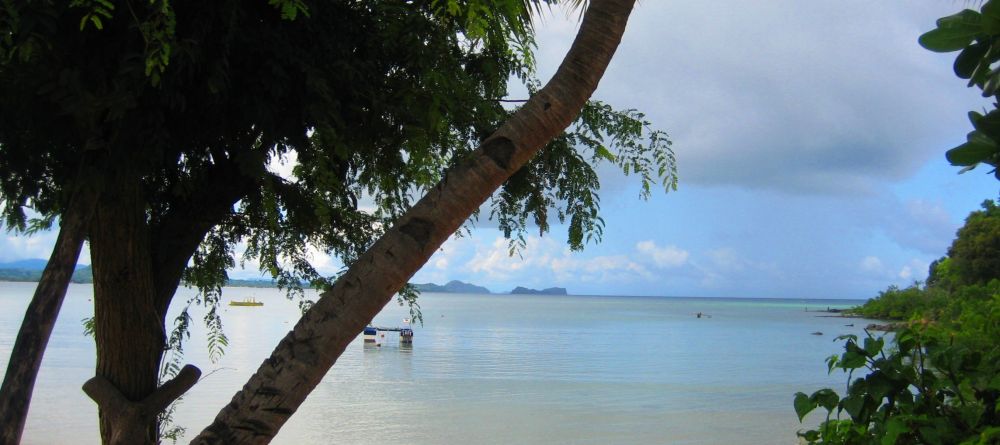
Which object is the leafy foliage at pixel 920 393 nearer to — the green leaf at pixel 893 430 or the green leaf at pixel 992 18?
the green leaf at pixel 893 430

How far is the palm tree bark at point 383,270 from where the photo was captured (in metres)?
2.71

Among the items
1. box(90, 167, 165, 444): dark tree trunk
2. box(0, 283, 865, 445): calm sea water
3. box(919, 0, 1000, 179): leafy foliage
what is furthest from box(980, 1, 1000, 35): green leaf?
box(0, 283, 865, 445): calm sea water

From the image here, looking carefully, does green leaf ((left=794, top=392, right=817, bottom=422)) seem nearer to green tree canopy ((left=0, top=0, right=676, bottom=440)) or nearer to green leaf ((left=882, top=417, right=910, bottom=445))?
green leaf ((left=882, top=417, right=910, bottom=445))

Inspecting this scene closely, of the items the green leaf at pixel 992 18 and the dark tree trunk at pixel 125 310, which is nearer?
the green leaf at pixel 992 18

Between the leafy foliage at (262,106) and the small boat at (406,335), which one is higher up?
the leafy foliage at (262,106)

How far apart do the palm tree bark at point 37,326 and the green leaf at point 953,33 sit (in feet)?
9.56

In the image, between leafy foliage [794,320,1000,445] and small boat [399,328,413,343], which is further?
small boat [399,328,413,343]

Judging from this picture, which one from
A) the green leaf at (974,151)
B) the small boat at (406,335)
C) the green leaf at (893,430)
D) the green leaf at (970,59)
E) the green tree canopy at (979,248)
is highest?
the green tree canopy at (979,248)

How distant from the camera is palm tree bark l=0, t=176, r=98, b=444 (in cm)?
308

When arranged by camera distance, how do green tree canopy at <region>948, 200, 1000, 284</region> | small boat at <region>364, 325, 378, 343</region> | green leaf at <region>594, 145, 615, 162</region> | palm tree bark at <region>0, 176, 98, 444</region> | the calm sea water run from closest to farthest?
1. palm tree bark at <region>0, 176, 98, 444</region>
2. green leaf at <region>594, 145, 615, 162</region>
3. the calm sea water
4. green tree canopy at <region>948, 200, 1000, 284</region>
5. small boat at <region>364, 325, 378, 343</region>

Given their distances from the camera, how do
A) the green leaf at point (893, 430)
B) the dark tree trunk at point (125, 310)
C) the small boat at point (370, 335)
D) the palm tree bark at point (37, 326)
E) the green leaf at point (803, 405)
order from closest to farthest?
the green leaf at point (893, 430) < the green leaf at point (803, 405) < the palm tree bark at point (37, 326) < the dark tree trunk at point (125, 310) < the small boat at point (370, 335)

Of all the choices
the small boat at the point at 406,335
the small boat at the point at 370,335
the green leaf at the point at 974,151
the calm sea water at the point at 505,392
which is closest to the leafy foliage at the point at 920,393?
the green leaf at the point at 974,151

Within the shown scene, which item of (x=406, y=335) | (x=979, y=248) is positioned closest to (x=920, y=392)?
(x=406, y=335)

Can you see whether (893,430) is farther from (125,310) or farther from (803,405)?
(125,310)
